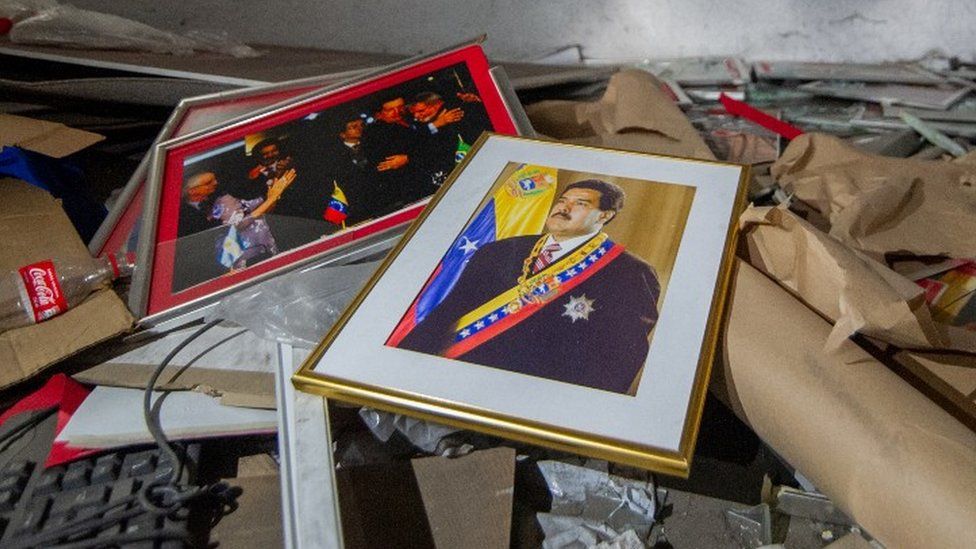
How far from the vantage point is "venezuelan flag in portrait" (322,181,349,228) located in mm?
1117

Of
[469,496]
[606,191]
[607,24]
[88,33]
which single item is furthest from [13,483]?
[607,24]

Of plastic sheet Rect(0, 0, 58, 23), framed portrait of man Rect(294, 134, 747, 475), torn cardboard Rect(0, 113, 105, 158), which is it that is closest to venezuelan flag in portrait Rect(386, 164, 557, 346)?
framed portrait of man Rect(294, 134, 747, 475)

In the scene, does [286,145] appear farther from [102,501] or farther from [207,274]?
[102,501]

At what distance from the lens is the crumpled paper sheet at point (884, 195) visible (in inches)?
38.9

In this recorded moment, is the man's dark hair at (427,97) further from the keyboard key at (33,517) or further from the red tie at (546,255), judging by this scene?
the keyboard key at (33,517)

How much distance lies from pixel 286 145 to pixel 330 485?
662 mm

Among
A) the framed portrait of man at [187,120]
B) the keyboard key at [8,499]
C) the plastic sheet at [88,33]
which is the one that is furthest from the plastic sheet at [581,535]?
the plastic sheet at [88,33]

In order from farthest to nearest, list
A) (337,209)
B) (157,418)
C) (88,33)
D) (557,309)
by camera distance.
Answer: (88,33), (337,209), (157,418), (557,309)

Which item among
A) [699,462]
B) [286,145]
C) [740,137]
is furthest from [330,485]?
[740,137]

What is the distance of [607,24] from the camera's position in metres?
1.90

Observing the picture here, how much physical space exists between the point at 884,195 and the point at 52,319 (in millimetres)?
1150

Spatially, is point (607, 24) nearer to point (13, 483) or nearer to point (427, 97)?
point (427, 97)

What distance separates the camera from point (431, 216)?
992 millimetres

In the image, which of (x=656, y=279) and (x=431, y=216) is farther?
(x=431, y=216)
